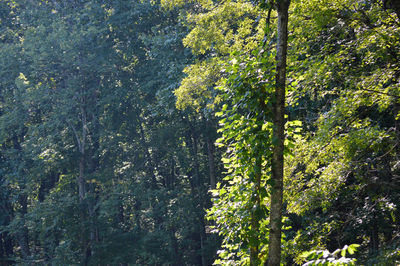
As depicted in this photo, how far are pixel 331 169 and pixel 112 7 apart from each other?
13.4 meters

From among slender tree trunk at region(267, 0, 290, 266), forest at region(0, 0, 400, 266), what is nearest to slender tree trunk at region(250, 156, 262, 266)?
slender tree trunk at region(267, 0, 290, 266)

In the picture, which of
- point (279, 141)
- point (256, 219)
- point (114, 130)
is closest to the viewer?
point (279, 141)

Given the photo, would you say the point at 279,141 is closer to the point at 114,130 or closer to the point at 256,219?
the point at 256,219

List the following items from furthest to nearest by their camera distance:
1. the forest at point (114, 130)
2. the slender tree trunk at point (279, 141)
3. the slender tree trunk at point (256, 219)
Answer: the forest at point (114, 130), the slender tree trunk at point (256, 219), the slender tree trunk at point (279, 141)

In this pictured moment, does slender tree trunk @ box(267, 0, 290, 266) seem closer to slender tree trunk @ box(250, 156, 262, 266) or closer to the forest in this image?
slender tree trunk @ box(250, 156, 262, 266)

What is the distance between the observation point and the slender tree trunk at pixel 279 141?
3201 mm

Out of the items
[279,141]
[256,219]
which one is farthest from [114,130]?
[279,141]

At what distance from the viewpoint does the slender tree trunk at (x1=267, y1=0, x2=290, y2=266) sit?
10.5 ft

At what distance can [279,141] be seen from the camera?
10.4 ft

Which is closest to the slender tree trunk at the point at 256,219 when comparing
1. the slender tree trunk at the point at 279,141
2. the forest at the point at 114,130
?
the slender tree trunk at the point at 279,141

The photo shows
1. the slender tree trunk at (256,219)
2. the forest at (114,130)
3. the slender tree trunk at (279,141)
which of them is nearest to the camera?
the slender tree trunk at (279,141)

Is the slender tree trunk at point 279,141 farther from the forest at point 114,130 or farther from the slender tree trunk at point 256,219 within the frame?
the forest at point 114,130

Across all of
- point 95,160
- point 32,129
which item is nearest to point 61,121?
point 32,129

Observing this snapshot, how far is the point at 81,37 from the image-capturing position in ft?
50.8
